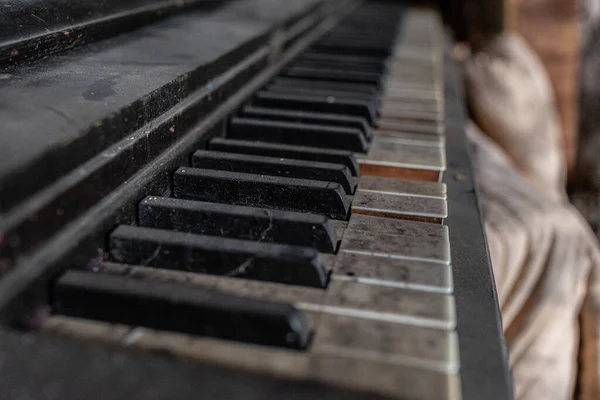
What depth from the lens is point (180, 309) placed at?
0.57m

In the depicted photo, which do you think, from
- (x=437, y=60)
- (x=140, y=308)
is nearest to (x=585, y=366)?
(x=437, y=60)

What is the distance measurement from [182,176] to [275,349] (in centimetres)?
39

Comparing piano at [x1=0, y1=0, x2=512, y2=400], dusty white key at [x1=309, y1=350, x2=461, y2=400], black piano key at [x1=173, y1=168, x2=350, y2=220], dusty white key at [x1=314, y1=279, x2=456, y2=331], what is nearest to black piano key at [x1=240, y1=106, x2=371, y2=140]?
piano at [x1=0, y1=0, x2=512, y2=400]

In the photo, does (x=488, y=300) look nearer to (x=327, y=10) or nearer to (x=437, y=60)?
(x=437, y=60)

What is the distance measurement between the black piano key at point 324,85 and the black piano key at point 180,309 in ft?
3.13

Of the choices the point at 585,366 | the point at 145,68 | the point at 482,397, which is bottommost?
the point at 585,366

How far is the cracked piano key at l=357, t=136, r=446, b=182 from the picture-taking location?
3.49ft

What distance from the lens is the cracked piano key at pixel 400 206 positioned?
2.82 feet

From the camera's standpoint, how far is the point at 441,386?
513 mm

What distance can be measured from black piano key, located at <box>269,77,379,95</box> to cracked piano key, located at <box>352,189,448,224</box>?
2.06 ft

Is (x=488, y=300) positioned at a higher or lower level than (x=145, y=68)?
lower

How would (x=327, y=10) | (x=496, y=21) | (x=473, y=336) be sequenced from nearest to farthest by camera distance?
(x=473, y=336) → (x=327, y=10) → (x=496, y=21)

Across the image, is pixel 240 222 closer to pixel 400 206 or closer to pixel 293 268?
pixel 293 268

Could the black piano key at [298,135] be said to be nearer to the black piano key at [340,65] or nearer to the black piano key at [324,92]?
the black piano key at [324,92]
